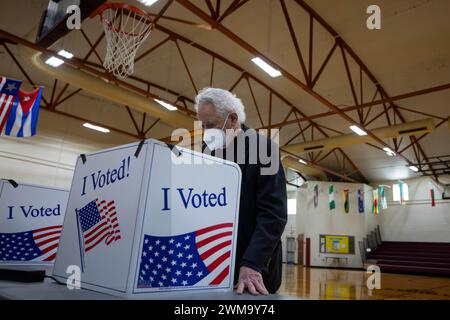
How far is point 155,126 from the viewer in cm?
1283

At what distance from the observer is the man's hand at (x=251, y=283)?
1039mm

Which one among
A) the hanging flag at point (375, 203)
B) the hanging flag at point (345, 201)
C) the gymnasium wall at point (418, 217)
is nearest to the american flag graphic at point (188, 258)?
the hanging flag at point (345, 201)

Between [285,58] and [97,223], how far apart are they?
8.27m

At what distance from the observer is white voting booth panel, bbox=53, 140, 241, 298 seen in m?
0.84

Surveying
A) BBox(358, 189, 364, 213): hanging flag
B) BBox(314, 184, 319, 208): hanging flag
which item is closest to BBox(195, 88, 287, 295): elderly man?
BBox(314, 184, 319, 208): hanging flag

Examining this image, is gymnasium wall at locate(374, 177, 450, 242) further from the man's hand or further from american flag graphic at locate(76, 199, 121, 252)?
american flag graphic at locate(76, 199, 121, 252)

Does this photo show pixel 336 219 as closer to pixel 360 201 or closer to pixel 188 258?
pixel 360 201

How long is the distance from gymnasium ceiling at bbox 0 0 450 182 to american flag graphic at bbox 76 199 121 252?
4.55 metres

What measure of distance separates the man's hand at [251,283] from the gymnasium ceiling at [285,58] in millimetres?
4613

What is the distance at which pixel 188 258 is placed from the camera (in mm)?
941

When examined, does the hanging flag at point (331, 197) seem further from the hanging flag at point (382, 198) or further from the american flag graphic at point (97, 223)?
the american flag graphic at point (97, 223)

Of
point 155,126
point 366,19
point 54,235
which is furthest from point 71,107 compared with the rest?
point 54,235
